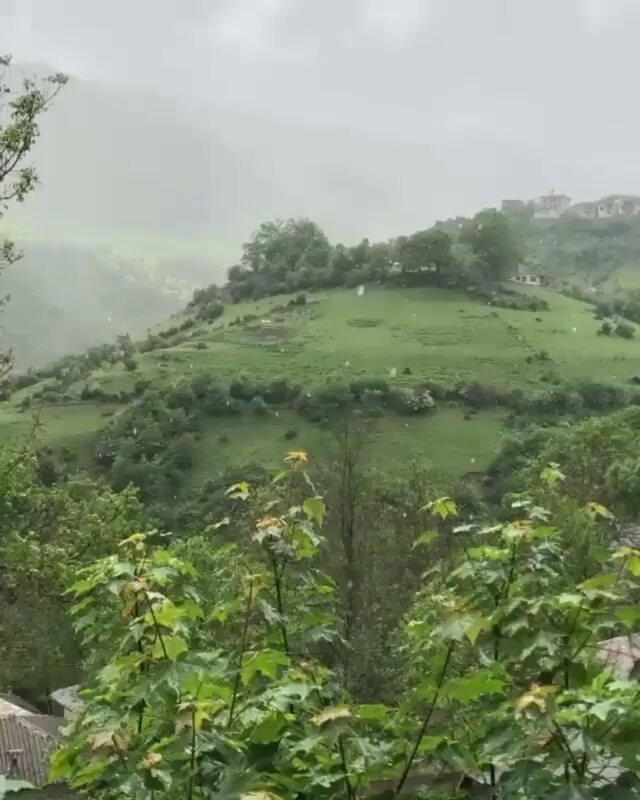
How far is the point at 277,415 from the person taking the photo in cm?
5159

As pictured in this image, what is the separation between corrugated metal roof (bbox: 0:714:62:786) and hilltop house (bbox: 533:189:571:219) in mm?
111074

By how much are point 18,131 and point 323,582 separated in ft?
22.4

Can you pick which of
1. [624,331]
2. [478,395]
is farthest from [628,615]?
[624,331]

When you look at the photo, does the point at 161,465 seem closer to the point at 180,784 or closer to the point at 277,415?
the point at 277,415

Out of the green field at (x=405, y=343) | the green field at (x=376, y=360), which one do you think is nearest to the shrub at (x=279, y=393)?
the green field at (x=376, y=360)

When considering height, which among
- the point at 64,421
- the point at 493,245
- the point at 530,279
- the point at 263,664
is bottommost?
the point at 263,664

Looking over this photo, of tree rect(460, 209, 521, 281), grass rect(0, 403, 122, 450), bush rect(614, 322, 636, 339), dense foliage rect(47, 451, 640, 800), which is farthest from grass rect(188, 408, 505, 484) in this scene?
dense foliage rect(47, 451, 640, 800)

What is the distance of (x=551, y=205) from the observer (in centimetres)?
12144

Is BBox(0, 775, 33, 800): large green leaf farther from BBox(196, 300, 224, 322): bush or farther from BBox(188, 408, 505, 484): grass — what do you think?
BBox(196, 300, 224, 322): bush

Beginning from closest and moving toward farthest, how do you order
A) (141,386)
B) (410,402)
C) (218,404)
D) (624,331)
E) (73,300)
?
(410,402), (218,404), (141,386), (624,331), (73,300)

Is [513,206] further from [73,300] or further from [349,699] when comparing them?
[349,699]

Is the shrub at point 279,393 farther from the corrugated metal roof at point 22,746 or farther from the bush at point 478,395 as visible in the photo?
the corrugated metal roof at point 22,746

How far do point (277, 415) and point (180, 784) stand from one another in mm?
49669

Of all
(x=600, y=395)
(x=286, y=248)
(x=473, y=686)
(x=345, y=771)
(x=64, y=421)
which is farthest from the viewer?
(x=286, y=248)
